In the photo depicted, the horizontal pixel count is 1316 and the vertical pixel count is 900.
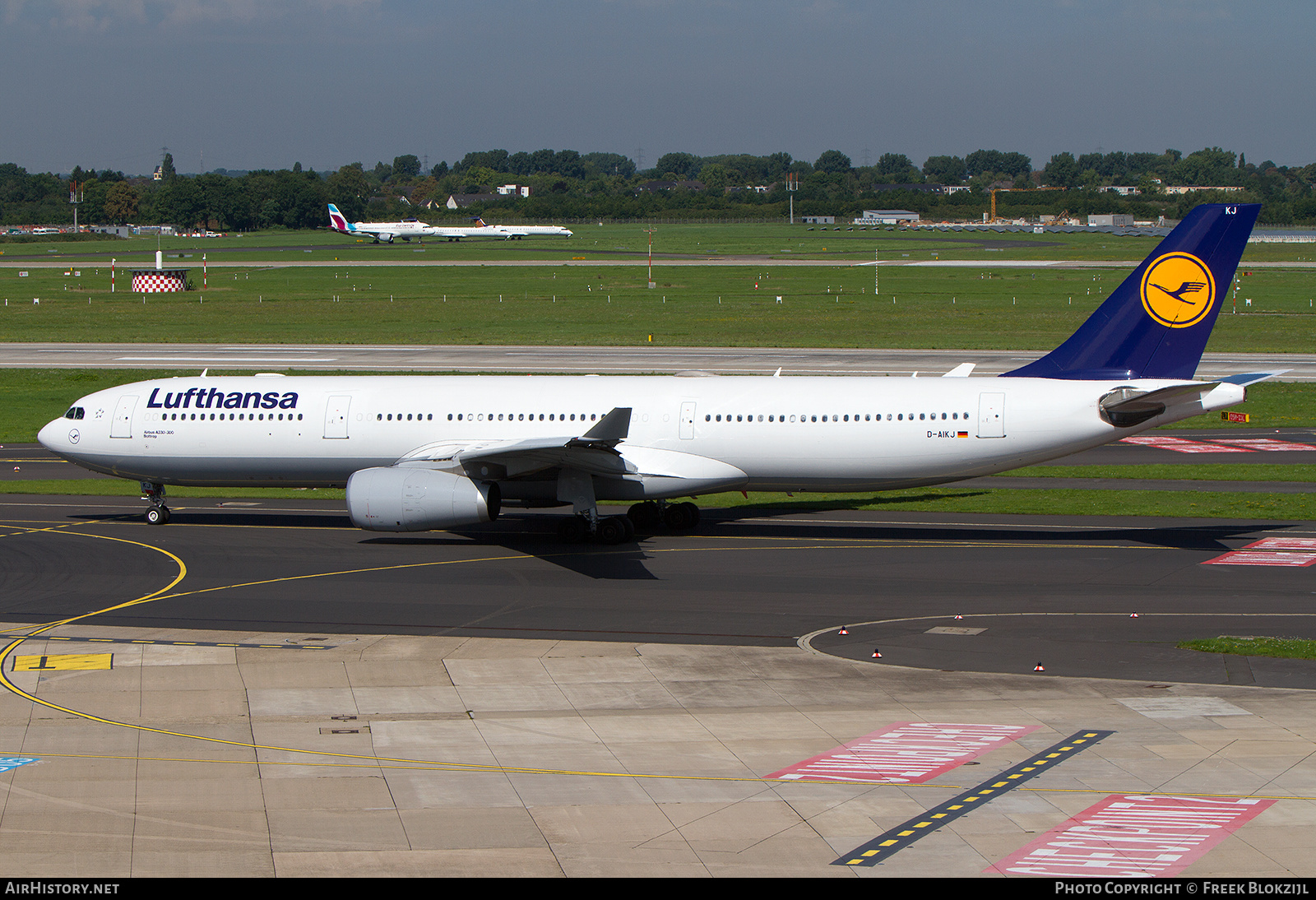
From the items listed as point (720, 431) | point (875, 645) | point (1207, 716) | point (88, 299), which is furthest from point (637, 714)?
point (88, 299)

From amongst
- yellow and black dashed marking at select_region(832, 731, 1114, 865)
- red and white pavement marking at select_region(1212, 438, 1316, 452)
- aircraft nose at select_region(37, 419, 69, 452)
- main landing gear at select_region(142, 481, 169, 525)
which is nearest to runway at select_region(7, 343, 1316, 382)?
red and white pavement marking at select_region(1212, 438, 1316, 452)

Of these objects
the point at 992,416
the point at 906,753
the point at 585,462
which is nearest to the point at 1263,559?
the point at 992,416

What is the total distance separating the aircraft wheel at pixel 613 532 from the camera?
35.7 m

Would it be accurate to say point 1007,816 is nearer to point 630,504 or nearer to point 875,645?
point 875,645

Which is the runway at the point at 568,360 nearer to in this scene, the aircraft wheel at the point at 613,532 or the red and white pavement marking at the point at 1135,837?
the aircraft wheel at the point at 613,532

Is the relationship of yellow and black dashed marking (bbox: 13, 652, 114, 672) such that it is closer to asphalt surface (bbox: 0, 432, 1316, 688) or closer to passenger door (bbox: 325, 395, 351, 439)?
asphalt surface (bbox: 0, 432, 1316, 688)

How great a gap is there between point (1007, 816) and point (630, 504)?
24540 mm

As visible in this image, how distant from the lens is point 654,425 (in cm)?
3600

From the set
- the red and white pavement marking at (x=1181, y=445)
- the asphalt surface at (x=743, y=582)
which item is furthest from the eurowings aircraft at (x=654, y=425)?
the red and white pavement marking at (x=1181, y=445)

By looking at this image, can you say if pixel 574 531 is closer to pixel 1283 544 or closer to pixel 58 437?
pixel 58 437

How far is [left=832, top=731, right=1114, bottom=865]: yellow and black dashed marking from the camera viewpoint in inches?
614

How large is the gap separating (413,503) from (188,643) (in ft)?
26.6

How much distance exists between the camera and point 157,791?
58.3ft

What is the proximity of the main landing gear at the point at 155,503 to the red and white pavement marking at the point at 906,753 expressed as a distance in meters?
25.9
